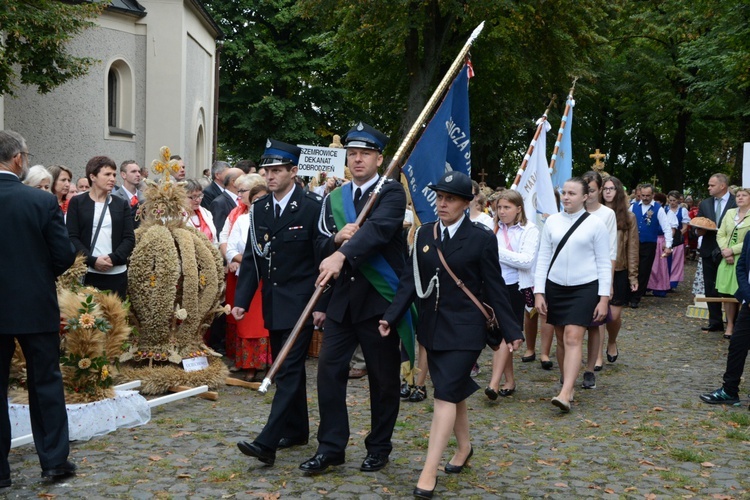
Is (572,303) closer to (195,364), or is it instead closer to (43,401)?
(195,364)

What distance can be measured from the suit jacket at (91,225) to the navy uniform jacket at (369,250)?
2740 millimetres

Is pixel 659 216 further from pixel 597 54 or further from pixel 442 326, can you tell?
pixel 597 54

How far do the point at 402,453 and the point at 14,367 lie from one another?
299cm

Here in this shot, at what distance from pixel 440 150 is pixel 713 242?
7.95 metres

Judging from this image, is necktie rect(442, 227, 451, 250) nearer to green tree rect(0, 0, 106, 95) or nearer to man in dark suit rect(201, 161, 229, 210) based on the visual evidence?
man in dark suit rect(201, 161, 229, 210)

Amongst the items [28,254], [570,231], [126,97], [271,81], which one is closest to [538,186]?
[570,231]

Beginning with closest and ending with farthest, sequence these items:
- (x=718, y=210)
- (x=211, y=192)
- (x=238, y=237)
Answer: (x=238, y=237) → (x=211, y=192) → (x=718, y=210)

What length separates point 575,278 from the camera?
8.08 metres

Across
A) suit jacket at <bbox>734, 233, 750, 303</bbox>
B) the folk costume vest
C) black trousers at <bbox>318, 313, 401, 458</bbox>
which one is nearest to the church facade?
the folk costume vest

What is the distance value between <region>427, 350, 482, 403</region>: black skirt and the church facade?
20.2 m

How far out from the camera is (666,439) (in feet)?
23.4

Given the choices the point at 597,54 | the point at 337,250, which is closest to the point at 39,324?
the point at 337,250

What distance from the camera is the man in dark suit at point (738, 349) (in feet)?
27.4

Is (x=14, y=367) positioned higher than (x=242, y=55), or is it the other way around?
(x=242, y=55)
